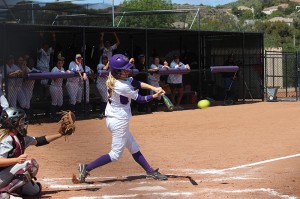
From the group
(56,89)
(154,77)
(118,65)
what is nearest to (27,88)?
(56,89)

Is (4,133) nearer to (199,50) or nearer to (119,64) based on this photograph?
(119,64)

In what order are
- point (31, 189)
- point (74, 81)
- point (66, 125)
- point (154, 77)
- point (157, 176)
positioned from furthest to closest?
point (154, 77) → point (74, 81) → point (157, 176) → point (66, 125) → point (31, 189)

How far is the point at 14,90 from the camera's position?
1475cm

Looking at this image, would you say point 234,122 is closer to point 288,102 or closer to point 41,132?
point 41,132

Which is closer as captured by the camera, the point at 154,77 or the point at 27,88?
the point at 27,88

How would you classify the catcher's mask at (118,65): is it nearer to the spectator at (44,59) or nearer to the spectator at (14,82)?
the spectator at (14,82)

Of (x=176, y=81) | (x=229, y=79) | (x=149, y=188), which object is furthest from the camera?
(x=229, y=79)

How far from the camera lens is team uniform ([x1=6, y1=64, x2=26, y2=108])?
48.1 feet

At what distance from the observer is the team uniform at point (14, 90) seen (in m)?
14.7

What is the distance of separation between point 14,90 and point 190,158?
688 centimetres

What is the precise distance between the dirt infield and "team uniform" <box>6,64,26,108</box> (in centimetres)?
78

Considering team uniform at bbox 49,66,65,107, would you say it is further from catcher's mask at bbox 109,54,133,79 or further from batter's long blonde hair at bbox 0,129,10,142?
batter's long blonde hair at bbox 0,129,10,142

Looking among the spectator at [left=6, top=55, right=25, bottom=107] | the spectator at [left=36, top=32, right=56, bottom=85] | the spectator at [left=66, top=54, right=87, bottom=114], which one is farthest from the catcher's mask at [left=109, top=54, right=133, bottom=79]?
the spectator at [left=36, top=32, right=56, bottom=85]

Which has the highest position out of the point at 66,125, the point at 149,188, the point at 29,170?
the point at 66,125
